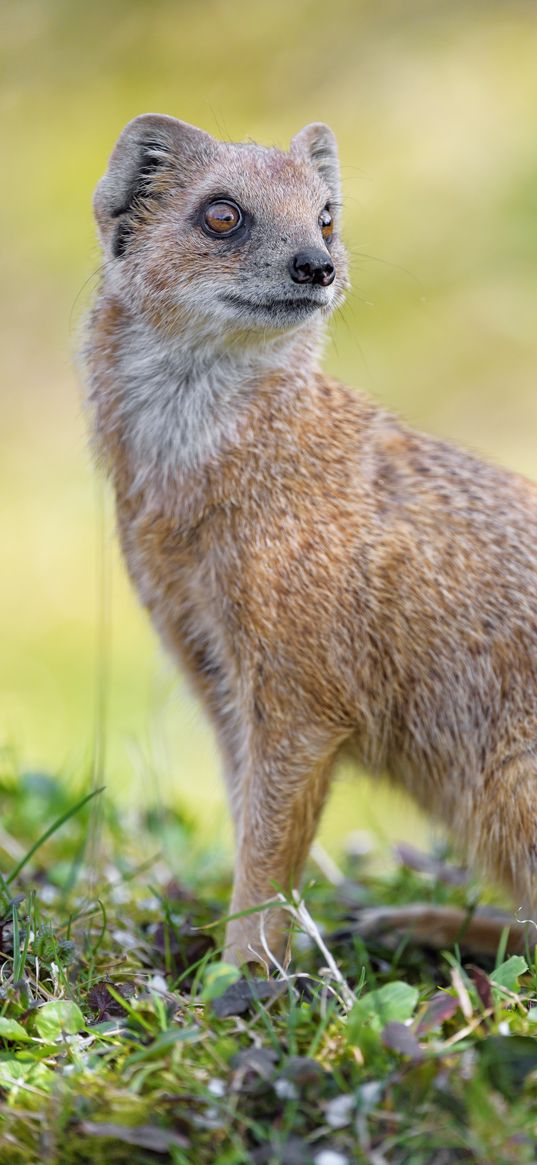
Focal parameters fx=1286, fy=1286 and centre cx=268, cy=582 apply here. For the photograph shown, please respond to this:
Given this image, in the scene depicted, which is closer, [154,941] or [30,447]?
[154,941]

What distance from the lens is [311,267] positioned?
14.1 feet

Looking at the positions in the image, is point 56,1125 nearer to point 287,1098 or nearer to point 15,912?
point 287,1098

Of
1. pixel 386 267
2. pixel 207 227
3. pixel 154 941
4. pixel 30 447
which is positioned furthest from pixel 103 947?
pixel 386 267

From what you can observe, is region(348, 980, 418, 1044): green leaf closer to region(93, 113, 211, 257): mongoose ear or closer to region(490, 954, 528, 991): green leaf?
region(490, 954, 528, 991): green leaf

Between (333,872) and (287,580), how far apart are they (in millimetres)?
2002

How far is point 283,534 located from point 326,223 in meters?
1.23

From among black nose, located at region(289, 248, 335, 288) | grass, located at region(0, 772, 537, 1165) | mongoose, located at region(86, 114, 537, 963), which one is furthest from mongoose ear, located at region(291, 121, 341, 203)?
grass, located at region(0, 772, 537, 1165)

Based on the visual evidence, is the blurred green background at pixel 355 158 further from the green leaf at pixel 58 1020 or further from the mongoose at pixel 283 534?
the green leaf at pixel 58 1020

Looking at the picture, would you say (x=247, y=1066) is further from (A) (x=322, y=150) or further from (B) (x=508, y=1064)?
(A) (x=322, y=150)

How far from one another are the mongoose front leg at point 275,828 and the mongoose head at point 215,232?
1.58 m

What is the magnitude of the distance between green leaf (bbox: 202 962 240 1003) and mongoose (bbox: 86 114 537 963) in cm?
118

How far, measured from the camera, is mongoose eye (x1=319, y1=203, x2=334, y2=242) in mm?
4867

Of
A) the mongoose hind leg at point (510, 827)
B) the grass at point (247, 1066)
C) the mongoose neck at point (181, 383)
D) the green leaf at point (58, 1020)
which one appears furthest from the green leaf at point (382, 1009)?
the mongoose neck at point (181, 383)

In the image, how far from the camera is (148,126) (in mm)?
4789
